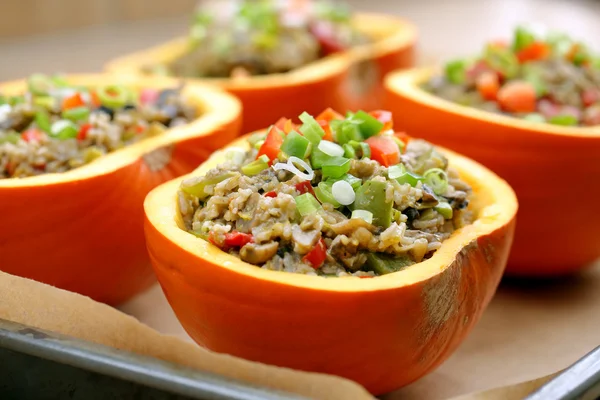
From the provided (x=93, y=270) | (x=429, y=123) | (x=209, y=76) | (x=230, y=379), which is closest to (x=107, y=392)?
(x=230, y=379)

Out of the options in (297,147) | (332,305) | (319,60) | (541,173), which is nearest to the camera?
(332,305)

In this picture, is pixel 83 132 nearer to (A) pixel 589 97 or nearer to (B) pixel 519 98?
(B) pixel 519 98

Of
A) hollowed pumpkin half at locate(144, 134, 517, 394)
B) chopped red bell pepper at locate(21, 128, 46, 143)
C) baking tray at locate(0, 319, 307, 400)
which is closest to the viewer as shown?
baking tray at locate(0, 319, 307, 400)

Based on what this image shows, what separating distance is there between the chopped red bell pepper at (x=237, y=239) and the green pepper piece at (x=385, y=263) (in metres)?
0.25

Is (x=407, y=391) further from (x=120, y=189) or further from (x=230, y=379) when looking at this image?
(x=120, y=189)

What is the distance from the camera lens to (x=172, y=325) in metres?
2.09

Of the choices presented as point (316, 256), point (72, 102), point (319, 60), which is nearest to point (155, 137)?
point (72, 102)

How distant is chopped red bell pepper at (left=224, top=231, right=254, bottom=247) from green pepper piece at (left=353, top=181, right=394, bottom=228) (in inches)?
9.4

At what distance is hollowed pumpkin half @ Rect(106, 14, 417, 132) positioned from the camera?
2828 mm

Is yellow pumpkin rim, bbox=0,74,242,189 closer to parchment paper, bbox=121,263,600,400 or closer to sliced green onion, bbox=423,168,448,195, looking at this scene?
parchment paper, bbox=121,263,600,400

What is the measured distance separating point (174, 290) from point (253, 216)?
0.23 metres

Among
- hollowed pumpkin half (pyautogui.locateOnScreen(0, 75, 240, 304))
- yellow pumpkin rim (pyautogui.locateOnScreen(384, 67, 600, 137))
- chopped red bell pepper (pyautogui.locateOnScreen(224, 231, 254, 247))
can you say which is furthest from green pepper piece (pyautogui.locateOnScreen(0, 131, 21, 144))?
yellow pumpkin rim (pyautogui.locateOnScreen(384, 67, 600, 137))

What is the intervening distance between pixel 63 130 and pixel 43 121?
0.30 feet

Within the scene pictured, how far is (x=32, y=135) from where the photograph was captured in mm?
2086
